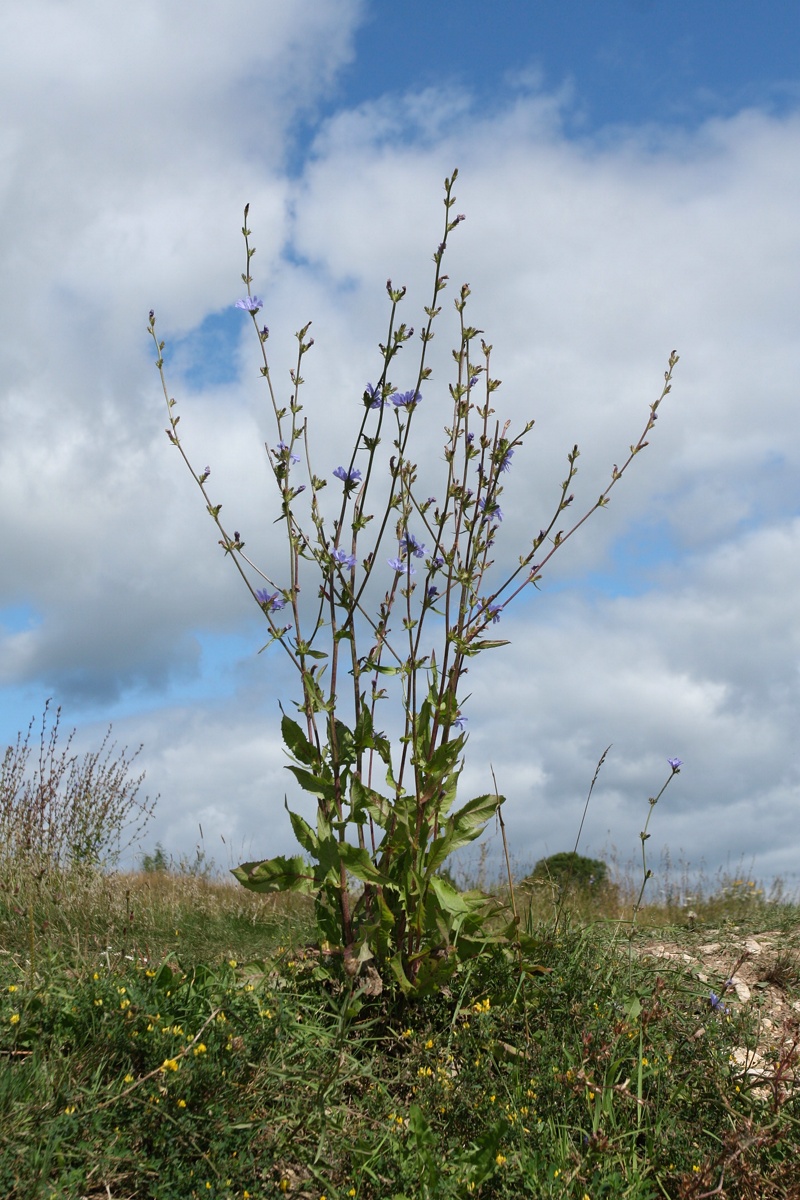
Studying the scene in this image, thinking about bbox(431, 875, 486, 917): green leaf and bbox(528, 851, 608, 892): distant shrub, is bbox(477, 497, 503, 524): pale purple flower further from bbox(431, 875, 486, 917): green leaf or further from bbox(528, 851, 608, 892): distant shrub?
bbox(528, 851, 608, 892): distant shrub

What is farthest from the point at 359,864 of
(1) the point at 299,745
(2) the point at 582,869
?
(2) the point at 582,869

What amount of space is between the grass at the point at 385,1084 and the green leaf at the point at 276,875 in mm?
335

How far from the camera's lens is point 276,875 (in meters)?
4.11

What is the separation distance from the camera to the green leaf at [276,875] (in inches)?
161

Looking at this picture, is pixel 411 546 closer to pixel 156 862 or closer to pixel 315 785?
pixel 315 785

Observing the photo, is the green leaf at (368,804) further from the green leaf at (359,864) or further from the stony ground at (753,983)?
the stony ground at (753,983)

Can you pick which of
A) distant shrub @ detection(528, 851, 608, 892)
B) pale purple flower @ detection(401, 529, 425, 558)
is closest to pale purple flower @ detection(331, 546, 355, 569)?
pale purple flower @ detection(401, 529, 425, 558)

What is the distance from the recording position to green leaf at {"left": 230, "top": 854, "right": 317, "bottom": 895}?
4.09m

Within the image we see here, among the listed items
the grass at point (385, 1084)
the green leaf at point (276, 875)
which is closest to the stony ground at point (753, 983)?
the grass at point (385, 1084)

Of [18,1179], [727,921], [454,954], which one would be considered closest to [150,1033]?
[18,1179]

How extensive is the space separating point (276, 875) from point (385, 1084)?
2.98 feet

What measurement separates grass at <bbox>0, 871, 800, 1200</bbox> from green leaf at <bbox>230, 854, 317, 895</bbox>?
1.10ft

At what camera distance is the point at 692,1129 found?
353 cm

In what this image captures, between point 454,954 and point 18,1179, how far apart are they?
1.94 meters
